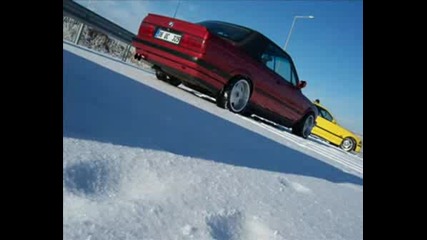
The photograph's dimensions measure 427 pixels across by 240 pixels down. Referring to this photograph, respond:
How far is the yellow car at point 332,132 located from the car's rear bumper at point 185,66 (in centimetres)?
843

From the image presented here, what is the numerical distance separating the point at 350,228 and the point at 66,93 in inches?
77.6

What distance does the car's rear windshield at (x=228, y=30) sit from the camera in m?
5.41

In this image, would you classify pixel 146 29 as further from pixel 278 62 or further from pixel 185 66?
pixel 278 62

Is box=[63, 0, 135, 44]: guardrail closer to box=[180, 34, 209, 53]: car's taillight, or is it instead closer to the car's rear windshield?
the car's rear windshield

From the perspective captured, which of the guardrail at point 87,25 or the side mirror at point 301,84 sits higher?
the side mirror at point 301,84

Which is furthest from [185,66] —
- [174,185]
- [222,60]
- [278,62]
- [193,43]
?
[174,185]

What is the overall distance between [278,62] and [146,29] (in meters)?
2.41

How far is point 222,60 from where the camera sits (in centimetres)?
516

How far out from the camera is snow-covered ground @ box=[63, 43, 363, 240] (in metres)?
1.26

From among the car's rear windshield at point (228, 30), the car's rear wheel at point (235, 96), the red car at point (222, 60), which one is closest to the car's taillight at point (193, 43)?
the red car at point (222, 60)

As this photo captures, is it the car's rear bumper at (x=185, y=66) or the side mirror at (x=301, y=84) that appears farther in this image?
the side mirror at (x=301, y=84)

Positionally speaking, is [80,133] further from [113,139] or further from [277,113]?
[277,113]

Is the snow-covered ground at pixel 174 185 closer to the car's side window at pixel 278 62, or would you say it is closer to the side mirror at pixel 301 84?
the car's side window at pixel 278 62
